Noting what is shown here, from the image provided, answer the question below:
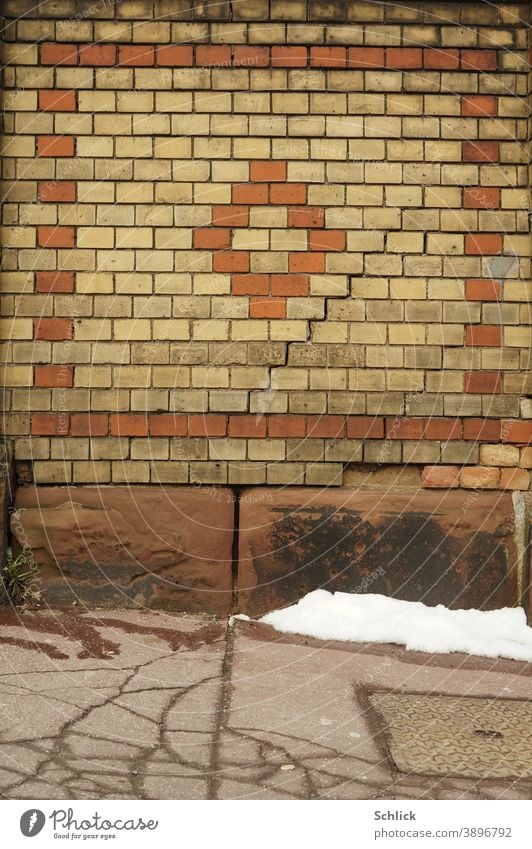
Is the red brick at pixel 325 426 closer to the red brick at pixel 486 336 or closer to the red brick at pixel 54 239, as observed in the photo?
the red brick at pixel 486 336

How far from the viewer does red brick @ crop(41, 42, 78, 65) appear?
4695 millimetres

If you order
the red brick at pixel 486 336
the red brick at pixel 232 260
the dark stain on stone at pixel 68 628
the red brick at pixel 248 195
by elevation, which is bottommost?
the dark stain on stone at pixel 68 628

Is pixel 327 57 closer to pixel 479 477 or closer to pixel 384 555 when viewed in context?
pixel 479 477

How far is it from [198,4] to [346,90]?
1.01 m

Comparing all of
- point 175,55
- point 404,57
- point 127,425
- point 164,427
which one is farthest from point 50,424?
point 404,57

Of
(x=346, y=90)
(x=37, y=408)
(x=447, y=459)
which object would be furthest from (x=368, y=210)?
(x=37, y=408)

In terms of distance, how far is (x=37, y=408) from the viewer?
15.4 feet

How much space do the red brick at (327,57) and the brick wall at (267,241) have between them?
0.04 ft

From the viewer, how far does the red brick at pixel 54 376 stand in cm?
470

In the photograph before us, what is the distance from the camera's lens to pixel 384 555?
4.60 metres

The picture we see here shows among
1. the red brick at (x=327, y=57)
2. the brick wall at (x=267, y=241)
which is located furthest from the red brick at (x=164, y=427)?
the red brick at (x=327, y=57)

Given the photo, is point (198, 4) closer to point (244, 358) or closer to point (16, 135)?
point (16, 135)
